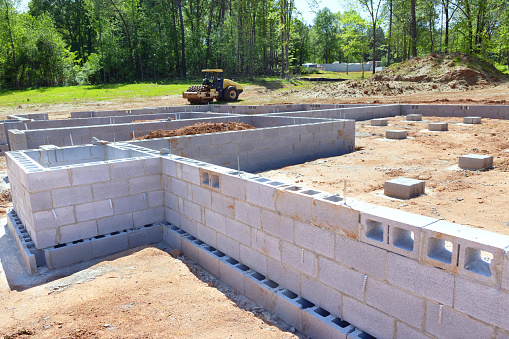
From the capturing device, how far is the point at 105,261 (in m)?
5.51

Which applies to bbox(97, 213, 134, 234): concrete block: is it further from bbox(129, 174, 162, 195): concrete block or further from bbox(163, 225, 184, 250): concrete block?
bbox(163, 225, 184, 250): concrete block

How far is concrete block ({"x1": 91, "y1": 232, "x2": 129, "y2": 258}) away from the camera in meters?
5.62

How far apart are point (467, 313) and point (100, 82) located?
4799 cm

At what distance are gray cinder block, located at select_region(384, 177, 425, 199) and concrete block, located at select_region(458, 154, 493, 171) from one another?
7.98 feet

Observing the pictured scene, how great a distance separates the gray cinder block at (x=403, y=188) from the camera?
6.96 m

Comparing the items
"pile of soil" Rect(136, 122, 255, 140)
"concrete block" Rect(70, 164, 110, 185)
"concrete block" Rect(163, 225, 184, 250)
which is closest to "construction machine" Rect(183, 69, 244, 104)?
"pile of soil" Rect(136, 122, 255, 140)

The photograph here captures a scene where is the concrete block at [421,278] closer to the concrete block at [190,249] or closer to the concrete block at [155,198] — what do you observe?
the concrete block at [190,249]

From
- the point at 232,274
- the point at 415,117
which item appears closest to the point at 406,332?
the point at 232,274

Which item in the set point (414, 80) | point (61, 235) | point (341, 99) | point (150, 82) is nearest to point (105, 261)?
point (61, 235)

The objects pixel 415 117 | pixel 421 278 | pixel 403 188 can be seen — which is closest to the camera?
pixel 421 278

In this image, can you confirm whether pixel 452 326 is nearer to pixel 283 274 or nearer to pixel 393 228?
pixel 393 228

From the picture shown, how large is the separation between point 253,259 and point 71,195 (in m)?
2.76

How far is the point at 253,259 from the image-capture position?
4.60 metres

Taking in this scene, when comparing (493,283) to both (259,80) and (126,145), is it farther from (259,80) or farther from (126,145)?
(259,80)
